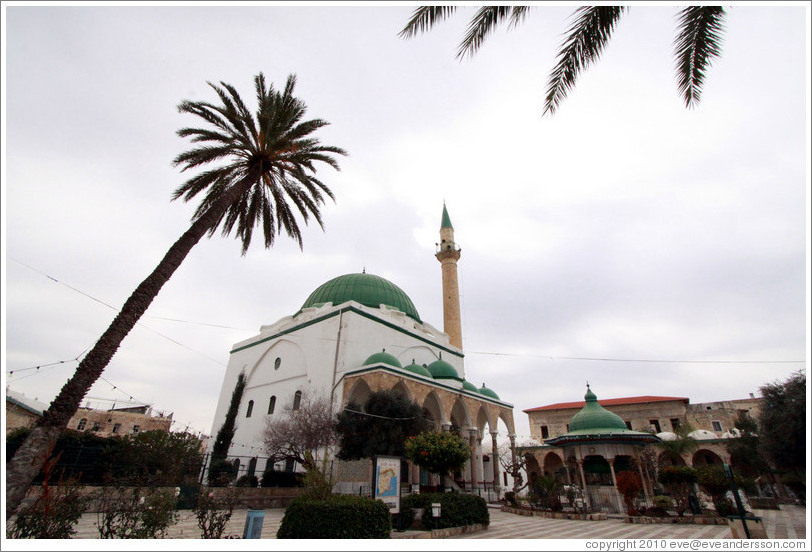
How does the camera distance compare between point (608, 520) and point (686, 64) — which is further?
point (608, 520)

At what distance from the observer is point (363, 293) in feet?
77.2

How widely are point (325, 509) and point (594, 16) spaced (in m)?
8.68

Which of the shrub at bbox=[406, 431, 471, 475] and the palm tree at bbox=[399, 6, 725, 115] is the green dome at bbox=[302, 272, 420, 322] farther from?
the palm tree at bbox=[399, 6, 725, 115]

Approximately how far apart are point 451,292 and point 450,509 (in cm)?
1764

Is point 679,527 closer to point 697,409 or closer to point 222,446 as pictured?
point 222,446

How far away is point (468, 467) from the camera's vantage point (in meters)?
20.5

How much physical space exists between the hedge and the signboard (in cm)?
92

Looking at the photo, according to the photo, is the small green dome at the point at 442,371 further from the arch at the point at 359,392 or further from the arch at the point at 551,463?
the arch at the point at 551,463

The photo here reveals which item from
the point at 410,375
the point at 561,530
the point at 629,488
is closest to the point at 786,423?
the point at 561,530

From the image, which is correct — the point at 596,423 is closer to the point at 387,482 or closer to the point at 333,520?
the point at 387,482

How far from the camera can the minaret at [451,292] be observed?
26016 millimetres

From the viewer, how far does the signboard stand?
27.8ft

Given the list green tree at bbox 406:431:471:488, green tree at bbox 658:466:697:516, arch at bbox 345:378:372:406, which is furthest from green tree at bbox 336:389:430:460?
green tree at bbox 658:466:697:516

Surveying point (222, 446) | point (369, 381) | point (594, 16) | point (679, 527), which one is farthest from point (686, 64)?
point (222, 446)
